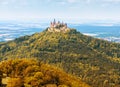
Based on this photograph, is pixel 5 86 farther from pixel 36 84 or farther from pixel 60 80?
pixel 60 80

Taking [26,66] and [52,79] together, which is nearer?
[52,79]

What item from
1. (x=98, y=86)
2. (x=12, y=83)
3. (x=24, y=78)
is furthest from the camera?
(x=98, y=86)

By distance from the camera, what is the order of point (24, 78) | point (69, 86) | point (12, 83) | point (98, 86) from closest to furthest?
1. point (12, 83)
2. point (24, 78)
3. point (69, 86)
4. point (98, 86)

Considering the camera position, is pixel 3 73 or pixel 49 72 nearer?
pixel 49 72

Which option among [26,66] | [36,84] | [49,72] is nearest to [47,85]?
[36,84]

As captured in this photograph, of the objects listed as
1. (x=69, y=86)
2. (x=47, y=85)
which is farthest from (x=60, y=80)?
(x=47, y=85)

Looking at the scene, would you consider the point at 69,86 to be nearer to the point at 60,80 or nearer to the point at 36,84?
the point at 60,80

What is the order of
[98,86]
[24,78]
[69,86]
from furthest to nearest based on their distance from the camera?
[98,86] → [69,86] → [24,78]

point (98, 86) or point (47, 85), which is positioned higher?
point (47, 85)

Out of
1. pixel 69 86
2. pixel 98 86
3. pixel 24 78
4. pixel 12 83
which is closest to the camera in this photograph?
pixel 12 83
